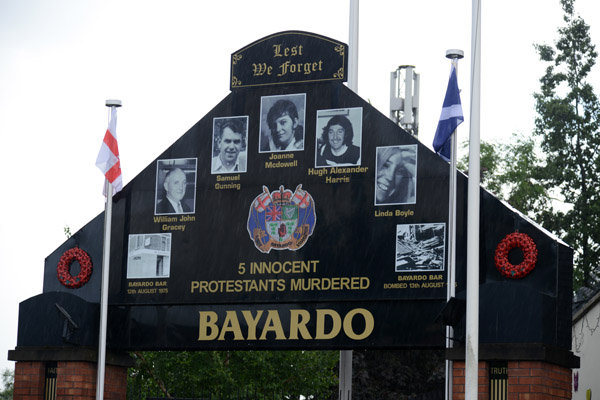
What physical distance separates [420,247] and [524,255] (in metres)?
1.39

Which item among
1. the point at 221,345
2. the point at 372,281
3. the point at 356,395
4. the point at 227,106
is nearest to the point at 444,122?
the point at 372,281

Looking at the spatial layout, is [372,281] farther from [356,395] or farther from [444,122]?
[356,395]

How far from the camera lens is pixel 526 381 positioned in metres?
13.7

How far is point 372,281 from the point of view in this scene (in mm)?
15016

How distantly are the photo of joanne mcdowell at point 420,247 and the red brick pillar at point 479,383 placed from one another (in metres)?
1.35

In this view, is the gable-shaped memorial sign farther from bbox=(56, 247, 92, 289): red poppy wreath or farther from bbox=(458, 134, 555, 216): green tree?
bbox=(458, 134, 555, 216): green tree

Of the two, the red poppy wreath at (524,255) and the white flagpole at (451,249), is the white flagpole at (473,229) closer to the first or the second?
the white flagpole at (451,249)

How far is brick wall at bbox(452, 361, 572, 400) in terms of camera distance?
13.7 metres

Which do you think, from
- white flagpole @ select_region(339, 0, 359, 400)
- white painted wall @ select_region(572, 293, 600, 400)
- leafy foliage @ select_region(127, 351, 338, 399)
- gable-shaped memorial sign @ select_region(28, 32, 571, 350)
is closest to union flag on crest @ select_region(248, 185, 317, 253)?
gable-shaped memorial sign @ select_region(28, 32, 571, 350)

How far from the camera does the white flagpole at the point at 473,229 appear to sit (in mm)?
13690

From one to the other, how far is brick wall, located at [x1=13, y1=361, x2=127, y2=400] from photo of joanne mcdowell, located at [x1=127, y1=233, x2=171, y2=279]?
143 centimetres

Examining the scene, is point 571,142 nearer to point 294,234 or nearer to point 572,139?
point 572,139

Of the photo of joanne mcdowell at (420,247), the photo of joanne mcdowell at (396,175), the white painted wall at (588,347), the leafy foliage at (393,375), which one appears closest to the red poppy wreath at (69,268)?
the photo of joanne mcdowell at (396,175)

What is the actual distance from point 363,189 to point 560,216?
21.7m
